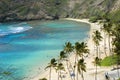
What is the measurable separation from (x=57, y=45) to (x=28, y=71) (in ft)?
158

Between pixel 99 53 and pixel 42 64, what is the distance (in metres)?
23.7

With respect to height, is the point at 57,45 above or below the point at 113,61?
above

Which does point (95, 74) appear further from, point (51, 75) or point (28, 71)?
point (28, 71)

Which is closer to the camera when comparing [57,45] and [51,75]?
[51,75]

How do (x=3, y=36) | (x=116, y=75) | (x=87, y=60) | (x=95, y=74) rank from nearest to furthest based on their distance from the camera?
(x=116, y=75) < (x=95, y=74) < (x=87, y=60) < (x=3, y=36)

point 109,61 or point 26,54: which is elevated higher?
point 26,54

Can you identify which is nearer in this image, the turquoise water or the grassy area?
the grassy area

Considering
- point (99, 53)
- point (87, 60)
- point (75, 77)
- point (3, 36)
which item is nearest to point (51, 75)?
point (75, 77)

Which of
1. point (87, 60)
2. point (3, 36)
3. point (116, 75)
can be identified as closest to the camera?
point (116, 75)

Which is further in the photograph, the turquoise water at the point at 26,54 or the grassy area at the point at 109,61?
the turquoise water at the point at 26,54

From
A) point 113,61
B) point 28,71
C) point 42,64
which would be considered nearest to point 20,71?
point 28,71

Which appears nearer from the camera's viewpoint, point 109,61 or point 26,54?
point 109,61

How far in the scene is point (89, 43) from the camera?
148m

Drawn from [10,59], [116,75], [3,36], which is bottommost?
[116,75]
